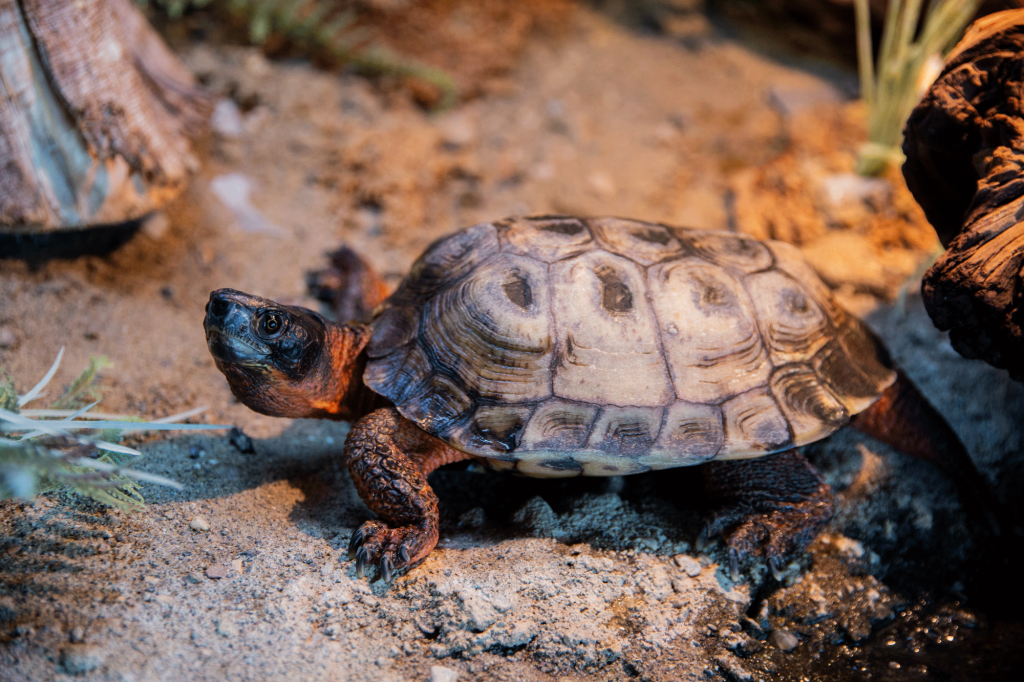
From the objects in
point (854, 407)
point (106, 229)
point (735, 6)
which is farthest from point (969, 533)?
point (735, 6)

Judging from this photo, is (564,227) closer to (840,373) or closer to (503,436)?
(503,436)

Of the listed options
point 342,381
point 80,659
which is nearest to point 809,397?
point 342,381

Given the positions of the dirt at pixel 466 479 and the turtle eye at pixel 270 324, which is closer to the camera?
the dirt at pixel 466 479

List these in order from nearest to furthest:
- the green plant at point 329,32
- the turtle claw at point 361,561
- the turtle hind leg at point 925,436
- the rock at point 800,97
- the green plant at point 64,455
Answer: the green plant at point 64,455, the turtle claw at point 361,561, the turtle hind leg at point 925,436, the green plant at point 329,32, the rock at point 800,97

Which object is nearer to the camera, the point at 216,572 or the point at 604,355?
the point at 216,572

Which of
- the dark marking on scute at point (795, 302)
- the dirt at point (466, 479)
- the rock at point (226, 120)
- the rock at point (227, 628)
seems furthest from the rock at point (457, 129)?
the rock at point (227, 628)

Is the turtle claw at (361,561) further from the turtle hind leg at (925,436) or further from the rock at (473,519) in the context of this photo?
the turtle hind leg at (925,436)

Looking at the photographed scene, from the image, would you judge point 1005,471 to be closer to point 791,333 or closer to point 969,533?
point 969,533
